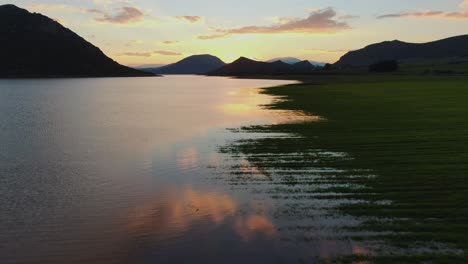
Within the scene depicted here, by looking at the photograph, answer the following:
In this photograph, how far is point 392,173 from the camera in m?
24.0

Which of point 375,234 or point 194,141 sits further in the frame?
point 194,141

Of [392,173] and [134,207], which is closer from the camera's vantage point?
[134,207]

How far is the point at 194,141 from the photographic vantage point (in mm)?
39188

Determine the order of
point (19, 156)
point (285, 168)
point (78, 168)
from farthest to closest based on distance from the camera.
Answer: point (19, 156) → point (78, 168) → point (285, 168)

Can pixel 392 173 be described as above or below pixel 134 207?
above

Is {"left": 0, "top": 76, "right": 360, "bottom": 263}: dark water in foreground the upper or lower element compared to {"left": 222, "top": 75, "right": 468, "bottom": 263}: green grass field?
lower

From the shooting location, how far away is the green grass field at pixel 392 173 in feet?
48.4

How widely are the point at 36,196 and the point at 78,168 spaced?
6749 millimetres

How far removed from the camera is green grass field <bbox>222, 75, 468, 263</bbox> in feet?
48.4

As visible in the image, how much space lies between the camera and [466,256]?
1320 centimetres

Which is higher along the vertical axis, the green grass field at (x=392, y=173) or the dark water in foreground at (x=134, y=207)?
the green grass field at (x=392, y=173)

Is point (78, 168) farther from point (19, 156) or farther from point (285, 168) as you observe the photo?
point (285, 168)

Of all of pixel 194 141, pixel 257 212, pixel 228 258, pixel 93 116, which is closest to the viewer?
pixel 228 258

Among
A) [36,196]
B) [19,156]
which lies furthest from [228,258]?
[19,156]
